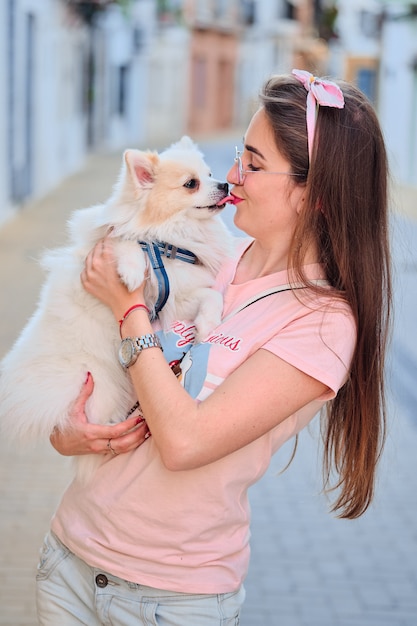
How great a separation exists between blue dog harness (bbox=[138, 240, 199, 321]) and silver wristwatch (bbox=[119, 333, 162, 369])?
1.36ft

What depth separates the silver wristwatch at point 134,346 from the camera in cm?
212

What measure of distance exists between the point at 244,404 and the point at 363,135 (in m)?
0.66

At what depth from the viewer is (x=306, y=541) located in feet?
15.6

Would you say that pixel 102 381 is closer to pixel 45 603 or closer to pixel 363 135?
pixel 45 603

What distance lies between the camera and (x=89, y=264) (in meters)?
2.48

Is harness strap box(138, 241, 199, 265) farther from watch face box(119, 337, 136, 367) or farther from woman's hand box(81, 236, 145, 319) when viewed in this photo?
watch face box(119, 337, 136, 367)

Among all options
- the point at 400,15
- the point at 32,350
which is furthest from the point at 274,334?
the point at 400,15

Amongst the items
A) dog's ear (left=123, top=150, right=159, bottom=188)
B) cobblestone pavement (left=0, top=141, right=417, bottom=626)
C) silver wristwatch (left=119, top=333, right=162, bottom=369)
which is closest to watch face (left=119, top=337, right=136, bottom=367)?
silver wristwatch (left=119, top=333, right=162, bottom=369)

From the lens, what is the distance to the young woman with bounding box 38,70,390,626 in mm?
2031

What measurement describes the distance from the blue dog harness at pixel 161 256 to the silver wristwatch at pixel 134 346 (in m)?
0.42

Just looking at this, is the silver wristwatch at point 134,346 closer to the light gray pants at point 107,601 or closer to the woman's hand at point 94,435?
the woman's hand at point 94,435

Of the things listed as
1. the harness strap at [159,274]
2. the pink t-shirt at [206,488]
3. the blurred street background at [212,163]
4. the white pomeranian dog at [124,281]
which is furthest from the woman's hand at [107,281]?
the blurred street background at [212,163]

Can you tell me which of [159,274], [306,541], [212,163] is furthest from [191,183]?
[212,163]

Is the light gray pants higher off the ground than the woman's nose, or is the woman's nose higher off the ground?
the woman's nose
